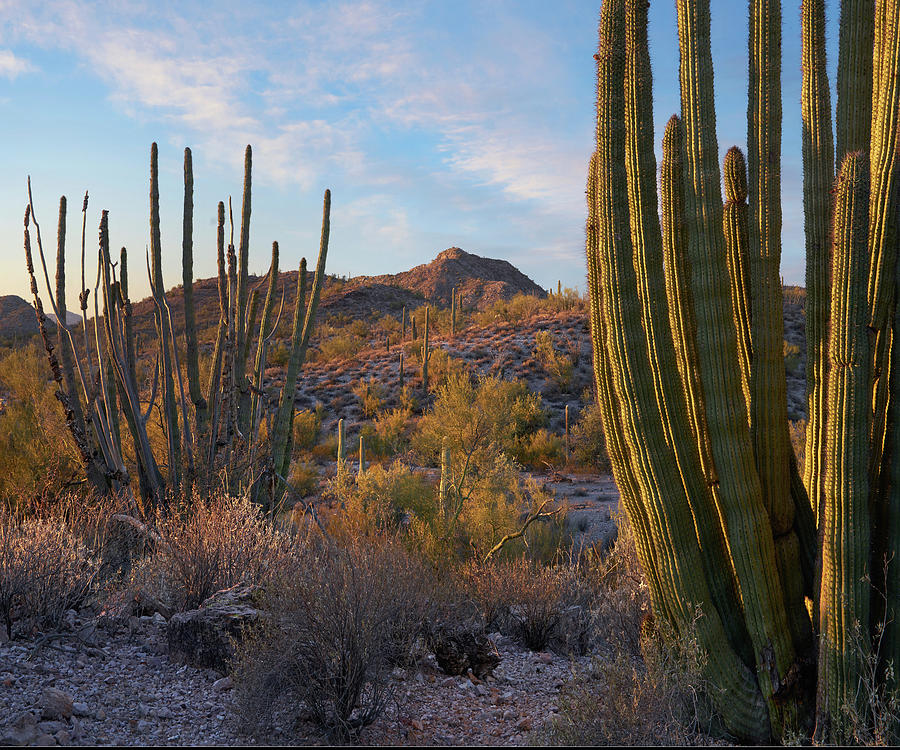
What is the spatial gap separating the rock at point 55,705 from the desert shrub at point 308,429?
653 inches

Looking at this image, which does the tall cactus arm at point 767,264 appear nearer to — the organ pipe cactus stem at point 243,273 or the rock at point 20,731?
the rock at point 20,731

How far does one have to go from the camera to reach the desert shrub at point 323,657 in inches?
177

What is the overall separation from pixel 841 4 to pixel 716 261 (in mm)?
2010

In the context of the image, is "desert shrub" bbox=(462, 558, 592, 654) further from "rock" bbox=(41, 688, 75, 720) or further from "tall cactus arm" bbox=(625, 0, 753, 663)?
"rock" bbox=(41, 688, 75, 720)

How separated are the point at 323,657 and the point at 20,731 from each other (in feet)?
5.59

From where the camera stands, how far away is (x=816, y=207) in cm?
467

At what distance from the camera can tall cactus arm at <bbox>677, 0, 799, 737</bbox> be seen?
4387 millimetres

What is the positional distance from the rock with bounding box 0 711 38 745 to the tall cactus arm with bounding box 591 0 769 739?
3.84 metres

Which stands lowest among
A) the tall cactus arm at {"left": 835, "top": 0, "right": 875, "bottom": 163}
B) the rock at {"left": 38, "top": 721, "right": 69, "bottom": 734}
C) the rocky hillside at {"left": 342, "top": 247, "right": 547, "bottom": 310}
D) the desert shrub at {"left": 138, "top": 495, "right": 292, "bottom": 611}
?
the rock at {"left": 38, "top": 721, "right": 69, "bottom": 734}

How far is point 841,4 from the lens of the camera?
4.72m

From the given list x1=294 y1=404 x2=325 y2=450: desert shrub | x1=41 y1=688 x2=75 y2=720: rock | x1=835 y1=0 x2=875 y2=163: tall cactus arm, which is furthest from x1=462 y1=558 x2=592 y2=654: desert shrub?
x1=294 y1=404 x2=325 y2=450: desert shrub

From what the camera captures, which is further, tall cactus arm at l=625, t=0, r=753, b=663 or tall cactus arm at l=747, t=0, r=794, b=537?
tall cactus arm at l=747, t=0, r=794, b=537

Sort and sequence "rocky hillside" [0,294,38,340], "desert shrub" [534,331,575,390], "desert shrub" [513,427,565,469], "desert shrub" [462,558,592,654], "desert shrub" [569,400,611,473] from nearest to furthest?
"desert shrub" [462,558,592,654] < "desert shrub" [569,400,611,473] < "desert shrub" [513,427,565,469] < "desert shrub" [534,331,575,390] < "rocky hillside" [0,294,38,340]

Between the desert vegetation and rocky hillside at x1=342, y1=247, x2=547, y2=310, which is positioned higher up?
rocky hillside at x1=342, y1=247, x2=547, y2=310
